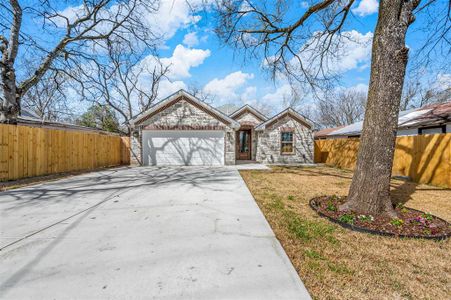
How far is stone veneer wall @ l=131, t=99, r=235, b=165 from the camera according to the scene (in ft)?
42.8

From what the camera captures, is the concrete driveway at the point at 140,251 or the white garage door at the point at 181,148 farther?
the white garage door at the point at 181,148

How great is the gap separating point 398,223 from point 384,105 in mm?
2071

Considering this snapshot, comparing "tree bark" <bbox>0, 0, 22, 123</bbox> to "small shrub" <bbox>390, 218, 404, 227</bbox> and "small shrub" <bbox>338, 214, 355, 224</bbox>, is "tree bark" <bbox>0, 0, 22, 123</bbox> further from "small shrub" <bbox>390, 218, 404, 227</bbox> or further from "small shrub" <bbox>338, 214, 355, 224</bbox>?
"small shrub" <bbox>390, 218, 404, 227</bbox>

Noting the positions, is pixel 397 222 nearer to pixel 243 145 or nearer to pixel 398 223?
pixel 398 223

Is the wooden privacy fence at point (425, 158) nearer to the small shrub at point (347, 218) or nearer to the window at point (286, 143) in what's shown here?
the small shrub at point (347, 218)

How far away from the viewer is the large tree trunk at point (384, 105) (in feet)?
12.9

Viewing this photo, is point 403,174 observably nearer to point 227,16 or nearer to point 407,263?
point 407,263

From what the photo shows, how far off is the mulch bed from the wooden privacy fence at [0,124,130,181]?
972cm

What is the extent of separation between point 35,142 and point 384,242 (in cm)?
1090

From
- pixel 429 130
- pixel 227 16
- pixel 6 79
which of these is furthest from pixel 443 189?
pixel 6 79

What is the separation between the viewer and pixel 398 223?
11.7 ft

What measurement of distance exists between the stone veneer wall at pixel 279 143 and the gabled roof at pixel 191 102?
12.4 feet

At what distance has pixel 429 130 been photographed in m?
10.8

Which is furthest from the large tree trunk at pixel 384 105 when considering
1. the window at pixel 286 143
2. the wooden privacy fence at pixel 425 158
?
the window at pixel 286 143
